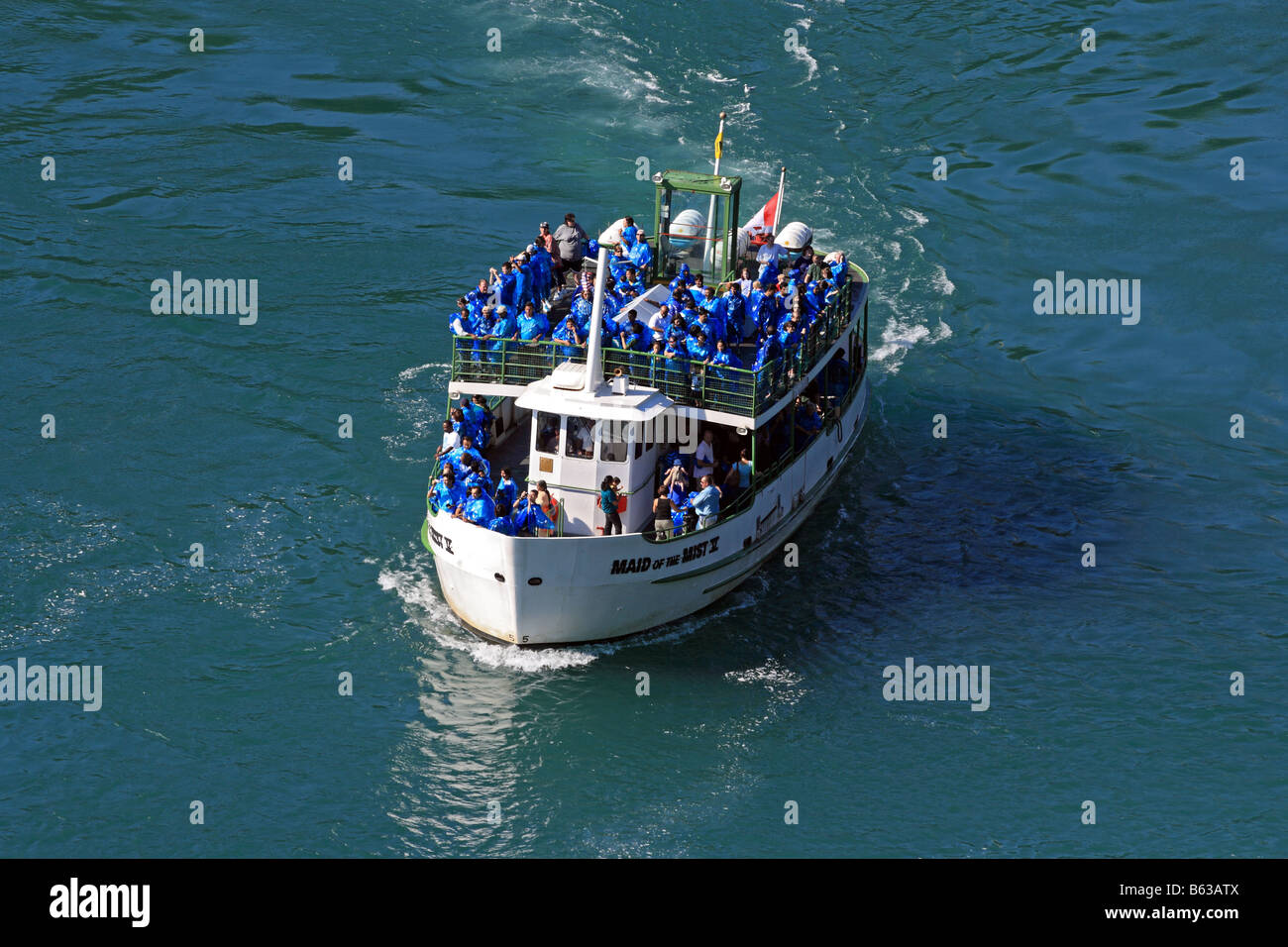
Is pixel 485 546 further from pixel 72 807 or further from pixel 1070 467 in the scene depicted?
pixel 1070 467

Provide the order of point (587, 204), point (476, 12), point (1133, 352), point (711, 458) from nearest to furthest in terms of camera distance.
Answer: point (711, 458)
point (1133, 352)
point (587, 204)
point (476, 12)

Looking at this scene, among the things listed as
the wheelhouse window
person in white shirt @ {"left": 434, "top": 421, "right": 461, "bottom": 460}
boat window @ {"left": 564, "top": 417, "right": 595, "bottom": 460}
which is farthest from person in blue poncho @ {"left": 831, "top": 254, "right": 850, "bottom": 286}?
person in white shirt @ {"left": 434, "top": 421, "right": 461, "bottom": 460}

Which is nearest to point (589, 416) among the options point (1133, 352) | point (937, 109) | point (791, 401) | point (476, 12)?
point (791, 401)

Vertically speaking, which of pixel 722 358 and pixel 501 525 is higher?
pixel 722 358

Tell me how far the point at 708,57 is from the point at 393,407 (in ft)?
79.7

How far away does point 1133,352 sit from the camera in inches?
1763

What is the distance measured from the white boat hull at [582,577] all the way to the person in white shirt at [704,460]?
1090 millimetres

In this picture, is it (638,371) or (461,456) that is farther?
(638,371)

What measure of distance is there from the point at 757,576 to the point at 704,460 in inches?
132

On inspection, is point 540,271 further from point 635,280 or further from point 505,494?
point 505,494

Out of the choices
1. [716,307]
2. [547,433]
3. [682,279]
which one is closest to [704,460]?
[716,307]

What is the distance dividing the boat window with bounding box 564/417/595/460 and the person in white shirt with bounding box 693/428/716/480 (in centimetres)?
232

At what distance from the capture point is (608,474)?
3166 cm

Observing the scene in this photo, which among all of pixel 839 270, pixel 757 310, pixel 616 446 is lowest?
pixel 616 446
